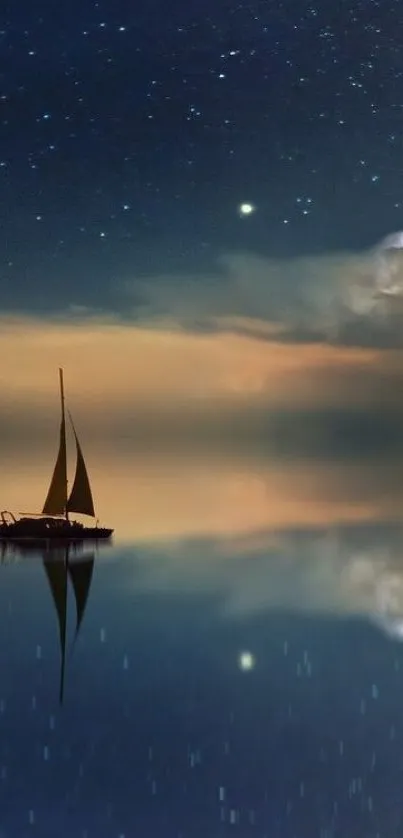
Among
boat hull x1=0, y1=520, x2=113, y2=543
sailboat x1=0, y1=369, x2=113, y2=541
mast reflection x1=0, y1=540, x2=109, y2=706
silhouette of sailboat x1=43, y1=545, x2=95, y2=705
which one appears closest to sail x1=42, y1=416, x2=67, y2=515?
sailboat x1=0, y1=369, x2=113, y2=541

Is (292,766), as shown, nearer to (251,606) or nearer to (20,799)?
(20,799)

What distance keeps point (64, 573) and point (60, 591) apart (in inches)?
104

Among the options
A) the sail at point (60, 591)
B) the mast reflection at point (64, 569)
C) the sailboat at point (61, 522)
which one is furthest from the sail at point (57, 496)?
the sail at point (60, 591)

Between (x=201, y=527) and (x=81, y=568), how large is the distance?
13827 mm

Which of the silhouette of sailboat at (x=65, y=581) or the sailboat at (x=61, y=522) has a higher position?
the sailboat at (x=61, y=522)

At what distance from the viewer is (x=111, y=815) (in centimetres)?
886

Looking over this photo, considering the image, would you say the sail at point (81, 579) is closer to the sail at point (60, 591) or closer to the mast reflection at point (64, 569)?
the mast reflection at point (64, 569)

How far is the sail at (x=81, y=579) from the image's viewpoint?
787 inches

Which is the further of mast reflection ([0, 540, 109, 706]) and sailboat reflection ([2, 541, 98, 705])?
mast reflection ([0, 540, 109, 706])

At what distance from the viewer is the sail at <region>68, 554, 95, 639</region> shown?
65.6 ft

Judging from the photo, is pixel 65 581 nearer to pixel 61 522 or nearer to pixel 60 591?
pixel 60 591

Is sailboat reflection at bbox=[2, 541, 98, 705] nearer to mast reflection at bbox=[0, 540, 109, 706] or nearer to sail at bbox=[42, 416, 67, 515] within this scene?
mast reflection at bbox=[0, 540, 109, 706]

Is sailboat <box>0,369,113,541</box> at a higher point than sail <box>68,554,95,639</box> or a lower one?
higher

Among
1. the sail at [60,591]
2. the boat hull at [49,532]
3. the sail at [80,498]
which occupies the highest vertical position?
the sail at [80,498]
